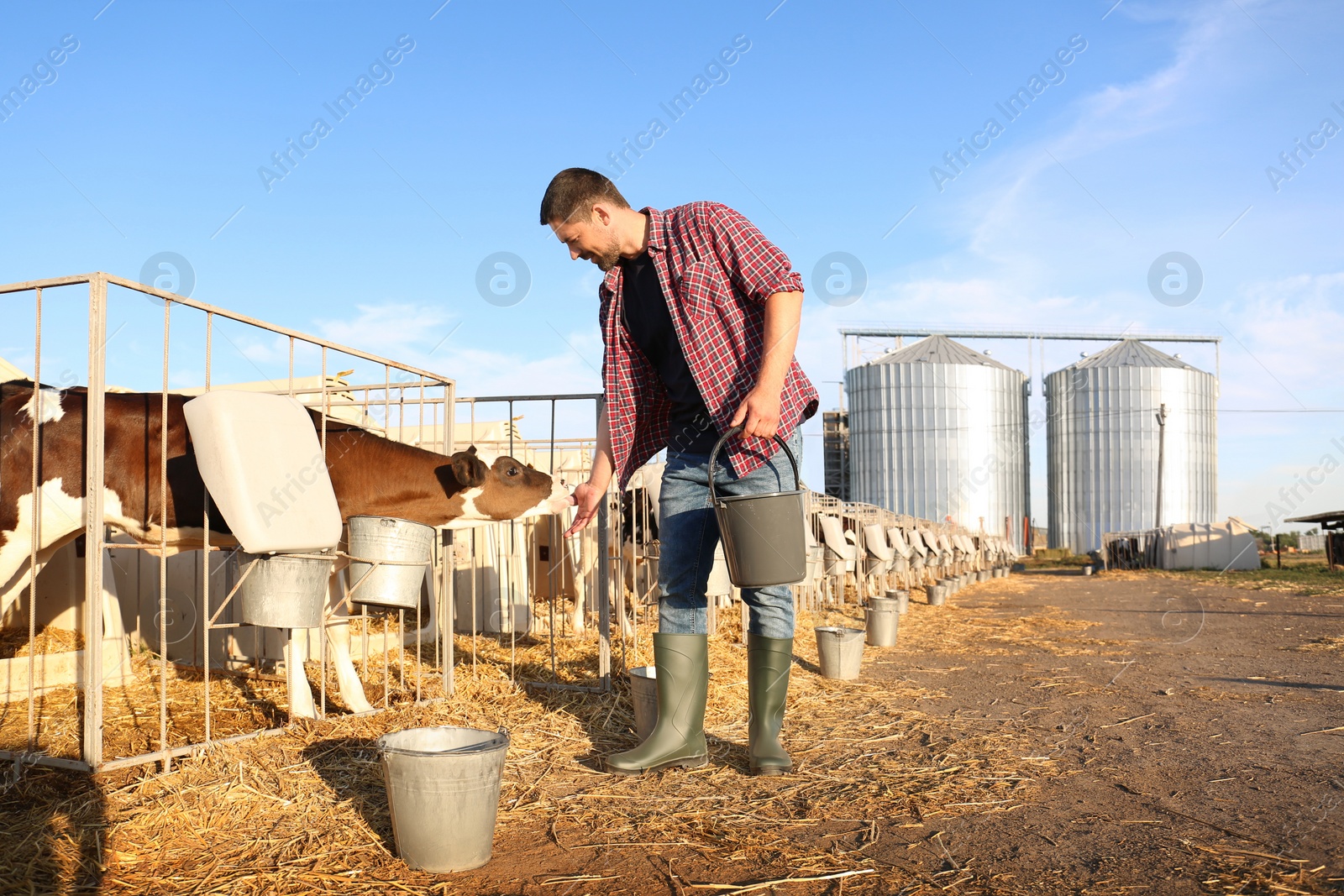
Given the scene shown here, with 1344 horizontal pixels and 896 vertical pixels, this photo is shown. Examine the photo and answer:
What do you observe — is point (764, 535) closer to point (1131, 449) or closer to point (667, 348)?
A: point (667, 348)

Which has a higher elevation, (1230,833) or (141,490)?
(141,490)

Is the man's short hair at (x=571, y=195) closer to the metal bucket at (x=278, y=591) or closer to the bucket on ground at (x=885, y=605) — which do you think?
the metal bucket at (x=278, y=591)

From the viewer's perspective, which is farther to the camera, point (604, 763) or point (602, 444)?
point (602, 444)

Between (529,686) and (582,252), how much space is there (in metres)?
2.74

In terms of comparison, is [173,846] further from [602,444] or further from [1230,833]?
[1230,833]

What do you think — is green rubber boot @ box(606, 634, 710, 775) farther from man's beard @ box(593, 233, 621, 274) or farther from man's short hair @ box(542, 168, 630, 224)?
man's short hair @ box(542, 168, 630, 224)

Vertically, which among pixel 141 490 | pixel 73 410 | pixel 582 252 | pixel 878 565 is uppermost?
pixel 582 252

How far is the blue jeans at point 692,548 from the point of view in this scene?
10.2ft

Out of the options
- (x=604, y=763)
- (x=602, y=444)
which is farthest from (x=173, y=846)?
(x=602, y=444)

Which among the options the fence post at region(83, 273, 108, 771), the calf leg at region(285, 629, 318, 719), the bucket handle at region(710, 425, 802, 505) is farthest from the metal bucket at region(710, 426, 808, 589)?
the calf leg at region(285, 629, 318, 719)

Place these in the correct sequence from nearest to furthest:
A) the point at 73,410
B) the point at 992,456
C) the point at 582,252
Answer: the point at 582,252
the point at 73,410
the point at 992,456

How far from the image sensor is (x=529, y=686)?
4977mm

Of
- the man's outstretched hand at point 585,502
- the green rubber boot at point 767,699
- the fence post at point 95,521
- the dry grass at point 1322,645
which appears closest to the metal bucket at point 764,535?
the green rubber boot at point 767,699

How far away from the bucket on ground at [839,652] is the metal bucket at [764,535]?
2.64 m
